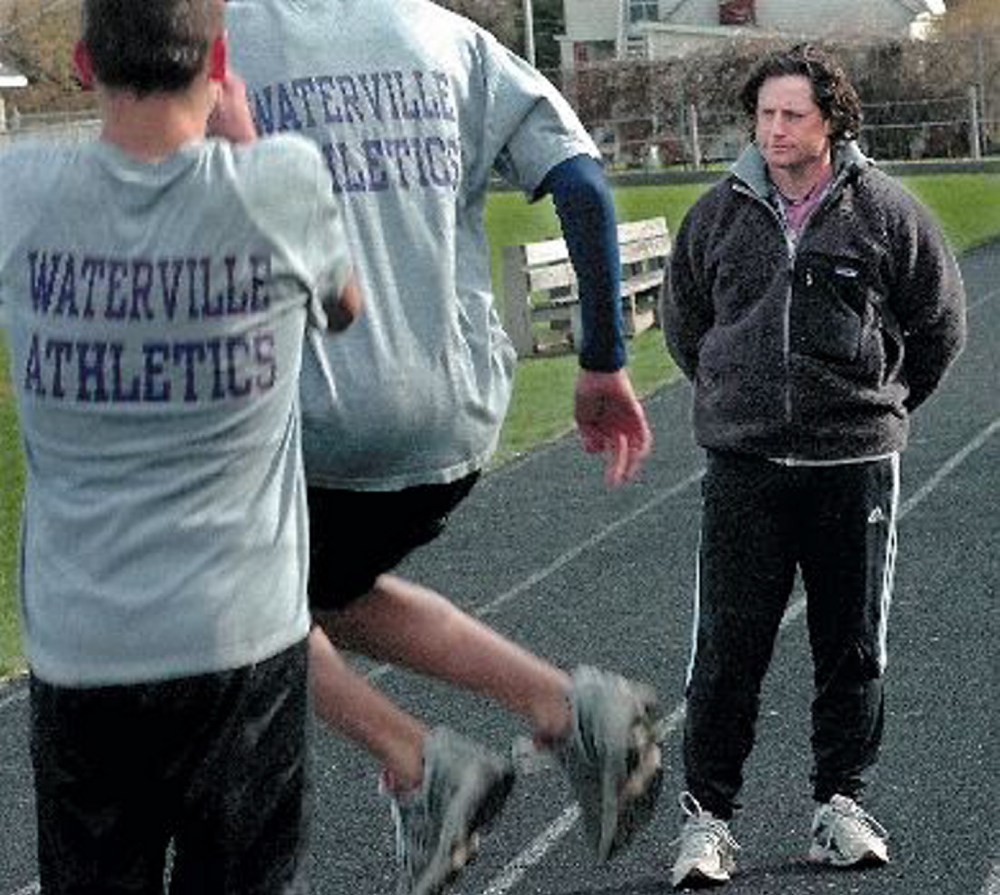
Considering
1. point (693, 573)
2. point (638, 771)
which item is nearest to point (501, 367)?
point (638, 771)

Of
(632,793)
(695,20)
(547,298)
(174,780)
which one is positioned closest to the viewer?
(174,780)

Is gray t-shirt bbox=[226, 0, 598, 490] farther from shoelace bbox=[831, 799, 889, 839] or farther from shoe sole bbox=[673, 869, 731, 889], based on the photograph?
shoelace bbox=[831, 799, 889, 839]

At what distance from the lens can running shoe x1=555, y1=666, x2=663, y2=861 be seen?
16.8 ft

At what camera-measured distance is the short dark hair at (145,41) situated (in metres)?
Answer: 3.90

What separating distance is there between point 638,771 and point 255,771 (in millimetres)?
1162

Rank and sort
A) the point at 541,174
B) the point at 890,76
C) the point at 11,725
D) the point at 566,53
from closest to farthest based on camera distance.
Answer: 1. the point at 541,174
2. the point at 11,725
3. the point at 890,76
4. the point at 566,53

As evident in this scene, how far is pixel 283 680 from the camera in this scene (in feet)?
13.7

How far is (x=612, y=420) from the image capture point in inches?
200

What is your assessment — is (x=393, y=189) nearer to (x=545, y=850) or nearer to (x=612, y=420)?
(x=612, y=420)

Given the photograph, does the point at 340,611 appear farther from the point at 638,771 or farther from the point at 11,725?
the point at 11,725

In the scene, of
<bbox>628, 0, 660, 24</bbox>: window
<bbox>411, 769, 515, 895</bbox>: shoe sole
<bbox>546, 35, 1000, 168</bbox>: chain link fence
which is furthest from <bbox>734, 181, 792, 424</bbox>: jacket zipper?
<bbox>628, 0, 660, 24</bbox>: window

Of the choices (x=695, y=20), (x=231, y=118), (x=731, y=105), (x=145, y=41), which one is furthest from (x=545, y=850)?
(x=695, y=20)

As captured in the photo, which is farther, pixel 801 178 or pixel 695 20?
pixel 695 20

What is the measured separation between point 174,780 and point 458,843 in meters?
1.04
